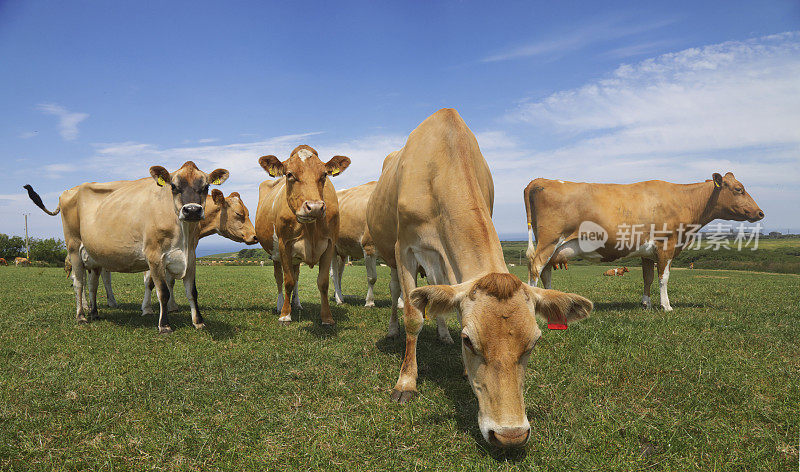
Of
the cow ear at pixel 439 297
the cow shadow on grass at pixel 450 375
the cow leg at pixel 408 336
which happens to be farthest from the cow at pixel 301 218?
the cow ear at pixel 439 297

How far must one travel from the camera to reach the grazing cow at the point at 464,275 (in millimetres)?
3158

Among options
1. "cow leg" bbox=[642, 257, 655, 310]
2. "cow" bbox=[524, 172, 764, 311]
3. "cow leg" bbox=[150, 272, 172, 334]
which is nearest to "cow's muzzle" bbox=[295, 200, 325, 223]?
"cow leg" bbox=[150, 272, 172, 334]

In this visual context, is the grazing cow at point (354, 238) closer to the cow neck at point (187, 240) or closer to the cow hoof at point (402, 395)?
the cow neck at point (187, 240)

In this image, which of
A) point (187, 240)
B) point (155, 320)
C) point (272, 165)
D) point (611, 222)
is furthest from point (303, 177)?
point (611, 222)

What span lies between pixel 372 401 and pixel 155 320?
6.10 m

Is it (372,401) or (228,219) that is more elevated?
(228,219)

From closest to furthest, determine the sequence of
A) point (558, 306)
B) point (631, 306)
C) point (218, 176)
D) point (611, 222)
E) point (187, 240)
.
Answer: point (558, 306) → point (187, 240) → point (218, 176) → point (631, 306) → point (611, 222)

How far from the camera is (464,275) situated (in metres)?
3.97

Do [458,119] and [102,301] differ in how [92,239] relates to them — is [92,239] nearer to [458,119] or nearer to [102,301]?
[102,301]

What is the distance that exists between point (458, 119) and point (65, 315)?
8717 millimetres

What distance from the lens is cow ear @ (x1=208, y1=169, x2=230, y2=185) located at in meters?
7.75

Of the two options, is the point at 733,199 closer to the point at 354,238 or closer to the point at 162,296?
the point at 354,238

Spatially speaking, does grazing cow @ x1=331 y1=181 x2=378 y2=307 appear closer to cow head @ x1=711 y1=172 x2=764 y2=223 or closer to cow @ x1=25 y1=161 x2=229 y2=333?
cow @ x1=25 y1=161 x2=229 y2=333

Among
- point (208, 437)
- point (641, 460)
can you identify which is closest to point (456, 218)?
point (641, 460)
